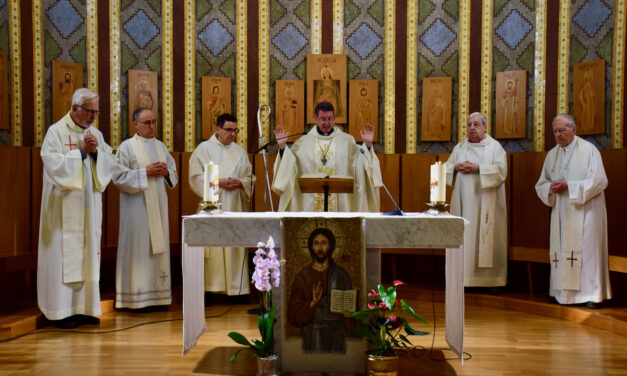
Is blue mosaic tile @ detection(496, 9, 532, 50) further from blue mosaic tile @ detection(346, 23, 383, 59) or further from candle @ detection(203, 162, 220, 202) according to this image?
candle @ detection(203, 162, 220, 202)

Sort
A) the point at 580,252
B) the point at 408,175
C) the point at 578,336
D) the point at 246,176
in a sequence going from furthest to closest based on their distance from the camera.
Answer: the point at 408,175, the point at 246,176, the point at 580,252, the point at 578,336

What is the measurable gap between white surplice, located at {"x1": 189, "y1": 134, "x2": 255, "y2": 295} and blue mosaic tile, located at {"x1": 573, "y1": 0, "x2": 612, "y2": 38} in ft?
14.2

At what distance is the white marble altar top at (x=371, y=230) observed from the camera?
12.7ft

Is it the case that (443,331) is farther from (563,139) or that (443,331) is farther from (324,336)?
(563,139)

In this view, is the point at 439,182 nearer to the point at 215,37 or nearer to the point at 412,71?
the point at 412,71

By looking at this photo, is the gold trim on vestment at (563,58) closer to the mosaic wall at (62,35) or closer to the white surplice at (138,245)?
the white surplice at (138,245)

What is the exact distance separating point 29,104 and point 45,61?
565 millimetres

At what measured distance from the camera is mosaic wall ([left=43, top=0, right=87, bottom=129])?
6.95 metres

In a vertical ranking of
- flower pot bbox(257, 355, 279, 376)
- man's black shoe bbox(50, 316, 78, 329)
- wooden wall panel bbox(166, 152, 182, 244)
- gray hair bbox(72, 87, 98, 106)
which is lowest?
man's black shoe bbox(50, 316, 78, 329)

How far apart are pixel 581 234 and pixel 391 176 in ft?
Answer: 8.11

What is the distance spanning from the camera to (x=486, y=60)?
7703 mm

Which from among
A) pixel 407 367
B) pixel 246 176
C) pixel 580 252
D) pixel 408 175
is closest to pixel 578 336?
pixel 580 252

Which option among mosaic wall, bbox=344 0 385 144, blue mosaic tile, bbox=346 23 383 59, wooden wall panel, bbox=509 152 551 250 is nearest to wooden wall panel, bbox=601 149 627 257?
wooden wall panel, bbox=509 152 551 250

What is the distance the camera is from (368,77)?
799 cm
